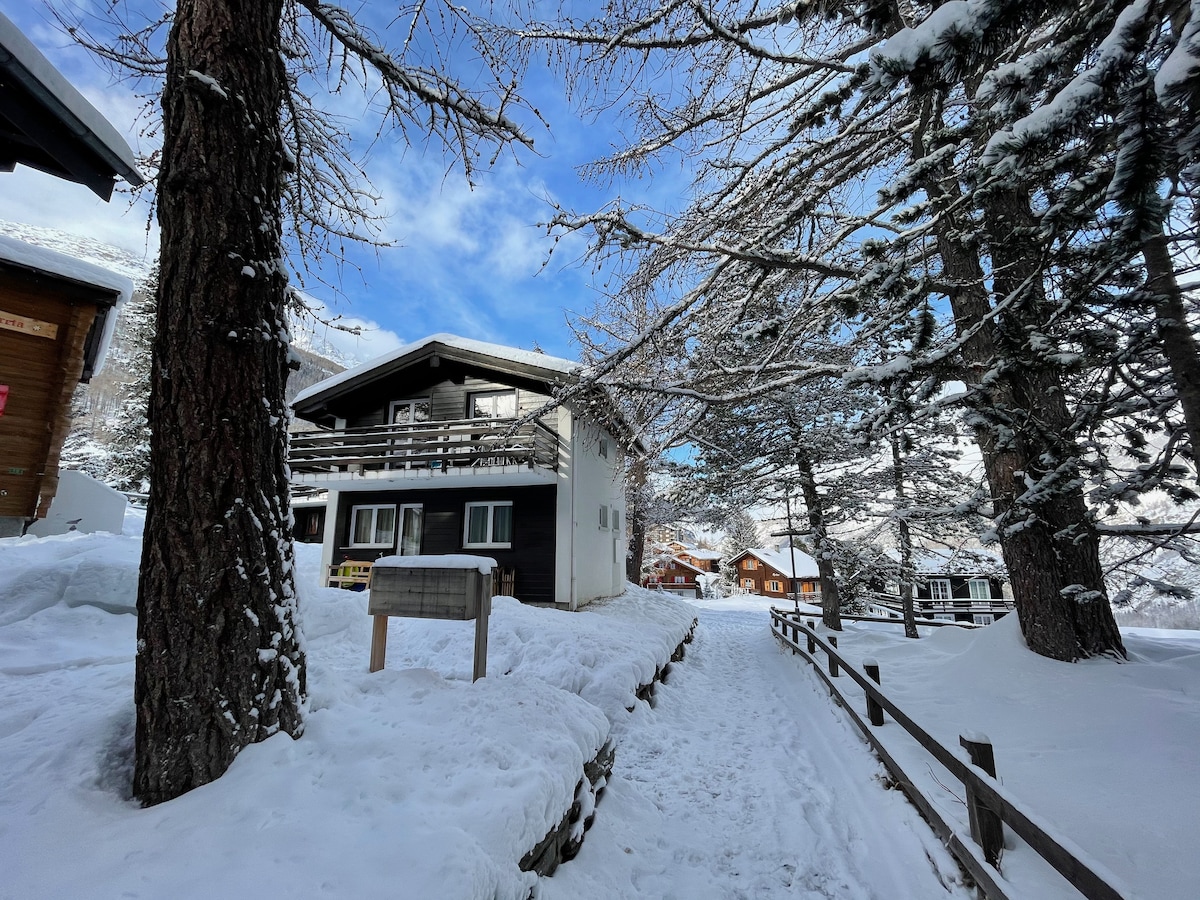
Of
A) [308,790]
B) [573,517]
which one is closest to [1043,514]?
[308,790]

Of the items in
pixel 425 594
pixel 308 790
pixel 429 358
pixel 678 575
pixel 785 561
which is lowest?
pixel 678 575

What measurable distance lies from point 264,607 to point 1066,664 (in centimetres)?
691

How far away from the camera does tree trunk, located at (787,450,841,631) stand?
545 inches

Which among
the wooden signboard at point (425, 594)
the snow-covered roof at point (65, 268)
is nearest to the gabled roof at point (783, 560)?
the snow-covered roof at point (65, 268)

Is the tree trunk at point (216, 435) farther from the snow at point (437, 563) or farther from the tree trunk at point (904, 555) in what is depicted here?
the tree trunk at point (904, 555)

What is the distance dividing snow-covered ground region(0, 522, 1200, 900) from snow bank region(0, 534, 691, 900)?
0.04ft

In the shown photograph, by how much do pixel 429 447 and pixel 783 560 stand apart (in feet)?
141

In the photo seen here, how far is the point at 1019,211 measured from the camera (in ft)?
18.3

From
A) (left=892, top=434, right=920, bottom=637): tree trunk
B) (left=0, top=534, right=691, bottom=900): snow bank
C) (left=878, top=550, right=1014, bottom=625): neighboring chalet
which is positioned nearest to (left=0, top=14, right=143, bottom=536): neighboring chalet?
(left=0, top=534, right=691, bottom=900): snow bank

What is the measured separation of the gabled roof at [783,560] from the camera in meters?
43.3

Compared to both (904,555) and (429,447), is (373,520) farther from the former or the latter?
(904,555)

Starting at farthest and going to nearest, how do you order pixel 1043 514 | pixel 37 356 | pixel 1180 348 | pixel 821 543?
pixel 821 543
pixel 37 356
pixel 1043 514
pixel 1180 348

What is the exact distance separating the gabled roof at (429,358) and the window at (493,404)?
88 centimetres

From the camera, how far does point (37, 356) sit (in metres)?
8.34
